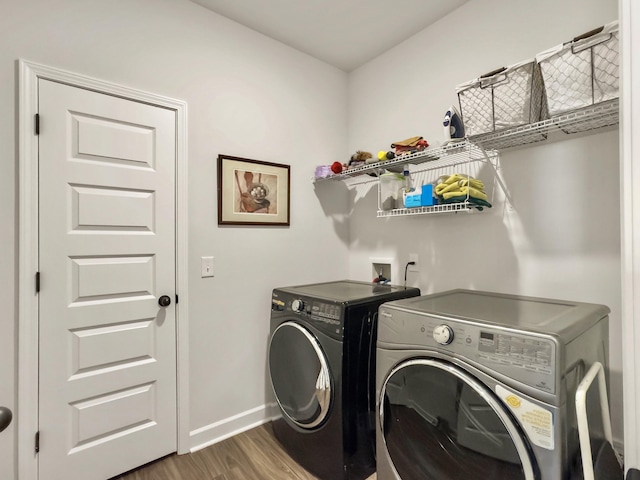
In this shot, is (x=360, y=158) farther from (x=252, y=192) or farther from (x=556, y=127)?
(x=556, y=127)

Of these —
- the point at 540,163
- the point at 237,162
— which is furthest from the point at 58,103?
the point at 540,163

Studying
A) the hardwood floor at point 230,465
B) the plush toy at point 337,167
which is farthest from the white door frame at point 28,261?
the plush toy at point 337,167

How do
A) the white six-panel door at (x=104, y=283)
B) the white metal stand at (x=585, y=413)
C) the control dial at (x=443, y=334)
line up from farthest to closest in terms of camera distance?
1. the white six-panel door at (x=104, y=283)
2. the control dial at (x=443, y=334)
3. the white metal stand at (x=585, y=413)

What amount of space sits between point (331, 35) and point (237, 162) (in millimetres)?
1066

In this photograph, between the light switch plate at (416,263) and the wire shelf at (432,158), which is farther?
the light switch plate at (416,263)

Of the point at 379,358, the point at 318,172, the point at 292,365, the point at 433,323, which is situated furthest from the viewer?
the point at 318,172

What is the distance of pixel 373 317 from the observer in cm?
171

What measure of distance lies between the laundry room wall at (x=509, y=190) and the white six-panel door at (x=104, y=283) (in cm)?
145

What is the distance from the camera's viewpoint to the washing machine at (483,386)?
97 centimetres

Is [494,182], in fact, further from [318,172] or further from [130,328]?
[130,328]

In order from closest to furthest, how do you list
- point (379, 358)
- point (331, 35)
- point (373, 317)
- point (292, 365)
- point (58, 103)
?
point (379, 358) < point (58, 103) < point (373, 317) < point (292, 365) < point (331, 35)

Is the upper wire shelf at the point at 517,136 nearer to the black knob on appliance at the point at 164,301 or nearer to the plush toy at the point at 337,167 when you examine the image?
the plush toy at the point at 337,167

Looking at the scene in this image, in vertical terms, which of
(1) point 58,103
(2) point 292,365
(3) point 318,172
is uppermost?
(1) point 58,103

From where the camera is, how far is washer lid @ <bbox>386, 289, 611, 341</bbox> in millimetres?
1085
